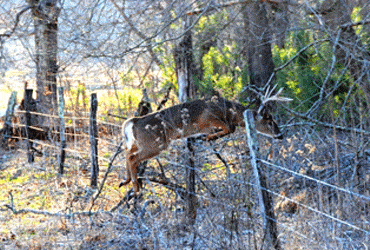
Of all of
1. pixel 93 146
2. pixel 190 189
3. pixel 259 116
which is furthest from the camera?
pixel 93 146

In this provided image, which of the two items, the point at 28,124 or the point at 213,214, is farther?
the point at 28,124

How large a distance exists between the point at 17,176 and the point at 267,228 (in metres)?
6.08

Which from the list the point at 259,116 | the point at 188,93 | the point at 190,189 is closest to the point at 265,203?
the point at 190,189

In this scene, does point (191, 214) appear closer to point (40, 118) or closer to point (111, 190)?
point (111, 190)

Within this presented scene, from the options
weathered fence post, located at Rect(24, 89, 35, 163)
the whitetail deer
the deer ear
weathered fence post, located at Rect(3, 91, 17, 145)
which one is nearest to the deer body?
the whitetail deer

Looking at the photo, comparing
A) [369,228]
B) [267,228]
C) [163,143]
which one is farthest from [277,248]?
[163,143]

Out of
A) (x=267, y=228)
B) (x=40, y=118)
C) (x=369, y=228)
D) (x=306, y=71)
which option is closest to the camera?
(x=267, y=228)

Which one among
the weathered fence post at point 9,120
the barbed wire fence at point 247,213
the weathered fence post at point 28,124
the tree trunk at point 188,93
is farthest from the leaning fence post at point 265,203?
the weathered fence post at point 9,120

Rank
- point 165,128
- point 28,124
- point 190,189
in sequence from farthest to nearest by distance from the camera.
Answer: point 28,124 → point 165,128 → point 190,189

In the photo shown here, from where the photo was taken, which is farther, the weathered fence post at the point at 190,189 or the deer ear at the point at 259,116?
the deer ear at the point at 259,116

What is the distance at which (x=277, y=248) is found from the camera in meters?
3.79

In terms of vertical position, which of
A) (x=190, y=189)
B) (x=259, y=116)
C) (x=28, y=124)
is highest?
(x=259, y=116)

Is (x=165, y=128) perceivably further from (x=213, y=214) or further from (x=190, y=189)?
(x=213, y=214)

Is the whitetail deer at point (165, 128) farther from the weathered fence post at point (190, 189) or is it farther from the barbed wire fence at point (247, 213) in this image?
the weathered fence post at point (190, 189)
